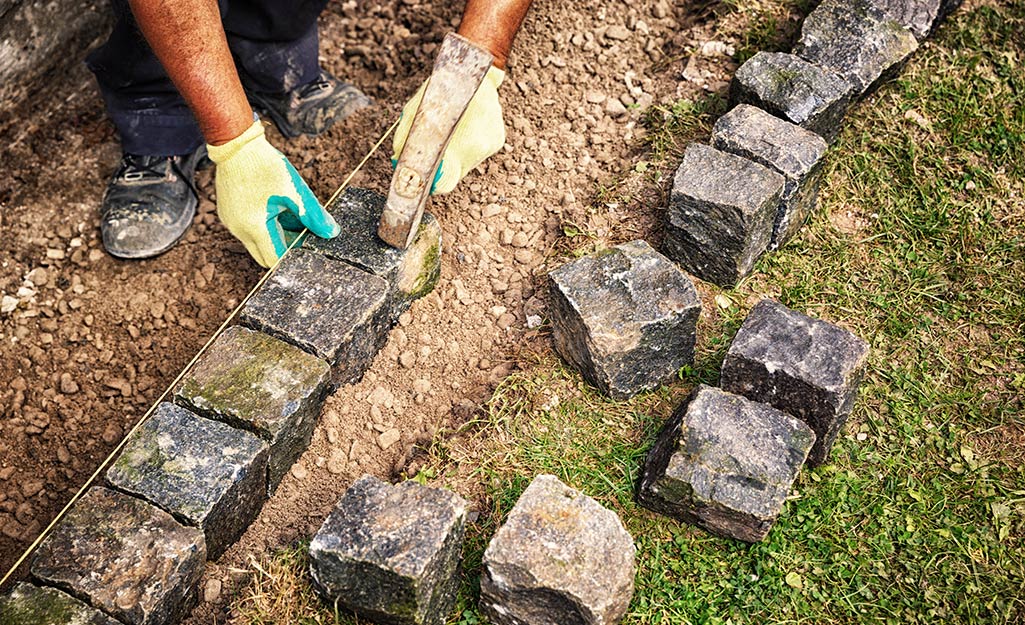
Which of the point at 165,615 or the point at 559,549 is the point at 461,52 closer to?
the point at 559,549

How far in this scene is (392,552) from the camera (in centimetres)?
254

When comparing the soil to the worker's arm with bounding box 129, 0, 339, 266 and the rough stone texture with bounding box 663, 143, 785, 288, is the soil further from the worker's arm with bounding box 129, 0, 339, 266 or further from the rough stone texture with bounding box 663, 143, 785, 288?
the worker's arm with bounding box 129, 0, 339, 266

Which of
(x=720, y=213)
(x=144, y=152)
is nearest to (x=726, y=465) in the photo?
(x=720, y=213)

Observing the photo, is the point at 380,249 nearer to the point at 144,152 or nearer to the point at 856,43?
the point at 144,152

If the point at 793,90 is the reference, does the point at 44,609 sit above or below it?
below

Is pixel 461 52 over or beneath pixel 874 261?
over

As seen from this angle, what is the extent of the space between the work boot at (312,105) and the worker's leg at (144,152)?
0.37 meters

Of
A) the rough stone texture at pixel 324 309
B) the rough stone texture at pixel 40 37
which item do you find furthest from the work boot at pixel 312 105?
the rough stone texture at pixel 324 309

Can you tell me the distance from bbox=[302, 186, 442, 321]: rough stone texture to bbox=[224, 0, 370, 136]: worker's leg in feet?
2.73

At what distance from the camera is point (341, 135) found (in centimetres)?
402

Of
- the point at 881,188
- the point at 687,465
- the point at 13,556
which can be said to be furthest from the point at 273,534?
the point at 881,188

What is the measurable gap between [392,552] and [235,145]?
Answer: 4.69 feet

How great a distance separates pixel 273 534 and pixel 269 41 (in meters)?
2.08

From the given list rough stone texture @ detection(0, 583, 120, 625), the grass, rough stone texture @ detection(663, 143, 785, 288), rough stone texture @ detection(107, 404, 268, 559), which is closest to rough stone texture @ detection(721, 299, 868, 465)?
the grass
